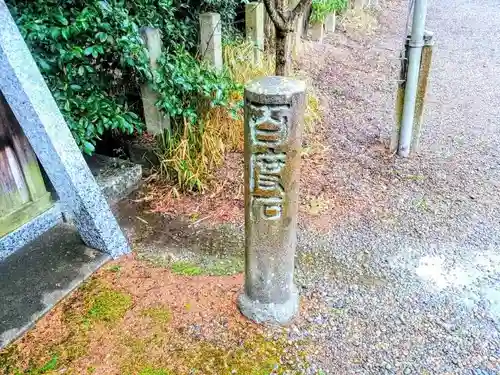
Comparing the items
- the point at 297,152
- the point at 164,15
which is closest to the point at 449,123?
the point at 164,15

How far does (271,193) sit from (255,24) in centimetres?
357

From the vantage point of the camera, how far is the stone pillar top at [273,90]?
198 cm

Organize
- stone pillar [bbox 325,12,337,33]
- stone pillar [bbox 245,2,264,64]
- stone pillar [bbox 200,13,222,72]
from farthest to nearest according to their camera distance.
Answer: stone pillar [bbox 325,12,337,33], stone pillar [bbox 245,2,264,64], stone pillar [bbox 200,13,222,72]

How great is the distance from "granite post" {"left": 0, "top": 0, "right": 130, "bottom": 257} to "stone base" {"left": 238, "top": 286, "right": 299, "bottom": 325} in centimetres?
104

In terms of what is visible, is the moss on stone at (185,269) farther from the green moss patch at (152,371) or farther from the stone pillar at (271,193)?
the green moss patch at (152,371)

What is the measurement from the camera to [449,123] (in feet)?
16.7

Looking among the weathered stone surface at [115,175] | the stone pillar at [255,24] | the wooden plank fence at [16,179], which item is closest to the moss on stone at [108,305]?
the wooden plank fence at [16,179]

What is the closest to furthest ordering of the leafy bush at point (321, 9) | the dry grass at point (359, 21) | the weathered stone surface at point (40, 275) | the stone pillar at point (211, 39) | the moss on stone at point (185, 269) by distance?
the weathered stone surface at point (40, 275) → the moss on stone at point (185, 269) → the stone pillar at point (211, 39) → the leafy bush at point (321, 9) → the dry grass at point (359, 21)

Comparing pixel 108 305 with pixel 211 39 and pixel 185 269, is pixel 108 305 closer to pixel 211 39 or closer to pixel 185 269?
pixel 185 269

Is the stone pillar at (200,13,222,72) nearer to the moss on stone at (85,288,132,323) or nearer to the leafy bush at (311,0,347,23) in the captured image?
the moss on stone at (85,288,132,323)

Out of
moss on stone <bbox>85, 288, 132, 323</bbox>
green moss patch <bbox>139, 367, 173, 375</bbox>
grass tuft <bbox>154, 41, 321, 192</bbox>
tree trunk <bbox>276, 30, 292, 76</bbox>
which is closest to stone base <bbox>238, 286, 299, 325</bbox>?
green moss patch <bbox>139, 367, 173, 375</bbox>

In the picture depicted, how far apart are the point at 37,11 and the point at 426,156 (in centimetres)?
354

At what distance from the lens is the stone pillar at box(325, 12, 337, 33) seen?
301 inches

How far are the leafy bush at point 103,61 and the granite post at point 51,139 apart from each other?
0.37 m
